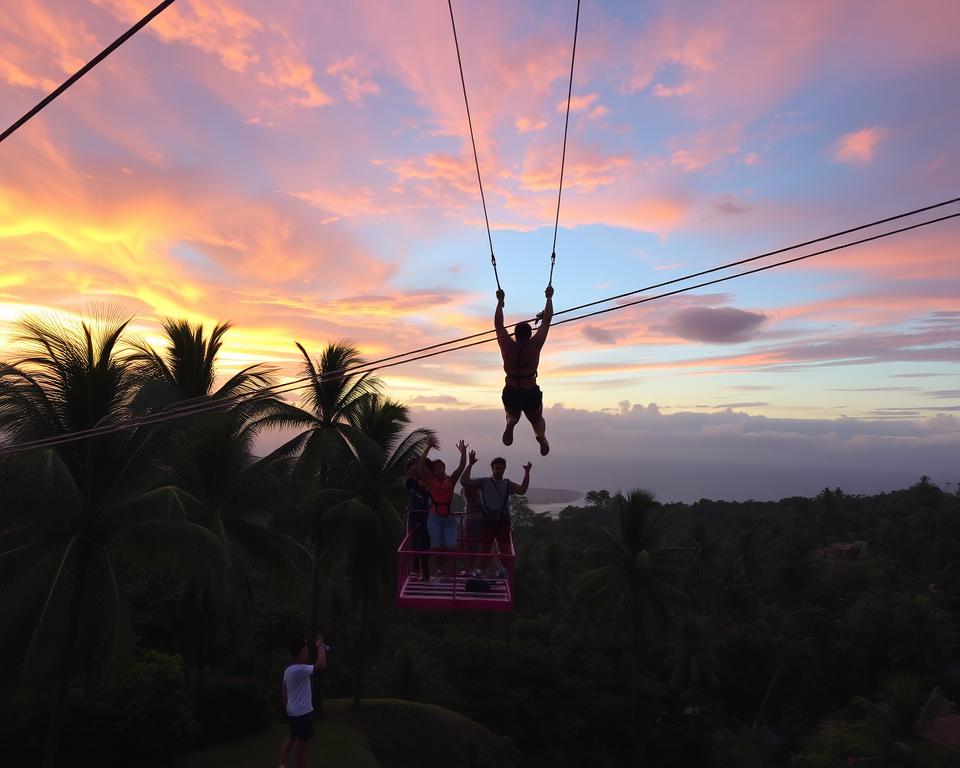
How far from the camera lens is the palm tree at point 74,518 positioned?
44.2ft

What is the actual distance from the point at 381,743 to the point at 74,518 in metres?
13.0

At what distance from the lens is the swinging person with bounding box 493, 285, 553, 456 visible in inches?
363

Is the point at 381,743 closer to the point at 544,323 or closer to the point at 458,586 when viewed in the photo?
the point at 458,586

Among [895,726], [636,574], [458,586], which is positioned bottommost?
[895,726]

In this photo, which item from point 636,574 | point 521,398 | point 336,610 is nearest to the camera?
point 521,398

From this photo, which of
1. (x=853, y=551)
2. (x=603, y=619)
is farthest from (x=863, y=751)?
(x=853, y=551)

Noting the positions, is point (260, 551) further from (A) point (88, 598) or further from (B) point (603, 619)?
(B) point (603, 619)

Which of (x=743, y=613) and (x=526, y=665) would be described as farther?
(x=743, y=613)

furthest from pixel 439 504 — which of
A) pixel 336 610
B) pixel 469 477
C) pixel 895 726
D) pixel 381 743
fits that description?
pixel 336 610

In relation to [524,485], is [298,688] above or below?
below

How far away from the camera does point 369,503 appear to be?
25906 mm

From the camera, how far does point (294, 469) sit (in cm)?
2358

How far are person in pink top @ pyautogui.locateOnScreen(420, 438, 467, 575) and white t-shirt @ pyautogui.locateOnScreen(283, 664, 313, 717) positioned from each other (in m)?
3.34

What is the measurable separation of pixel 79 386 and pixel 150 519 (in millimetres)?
3343
